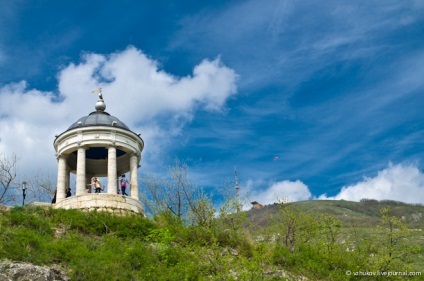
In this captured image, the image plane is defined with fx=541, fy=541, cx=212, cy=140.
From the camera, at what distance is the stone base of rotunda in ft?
87.5

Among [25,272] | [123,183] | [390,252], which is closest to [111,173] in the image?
[123,183]

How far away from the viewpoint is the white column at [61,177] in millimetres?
28873

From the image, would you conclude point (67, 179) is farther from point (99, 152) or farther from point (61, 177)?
point (99, 152)

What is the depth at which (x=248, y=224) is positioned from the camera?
88.6 feet

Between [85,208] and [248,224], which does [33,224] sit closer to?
[85,208]

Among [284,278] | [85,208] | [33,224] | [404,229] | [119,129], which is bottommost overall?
[284,278]

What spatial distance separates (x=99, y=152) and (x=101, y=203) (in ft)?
19.9

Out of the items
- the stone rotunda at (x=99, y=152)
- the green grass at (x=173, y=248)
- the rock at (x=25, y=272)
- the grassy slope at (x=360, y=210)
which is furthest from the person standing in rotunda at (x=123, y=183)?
the grassy slope at (x=360, y=210)

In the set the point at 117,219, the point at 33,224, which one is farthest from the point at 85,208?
the point at 33,224

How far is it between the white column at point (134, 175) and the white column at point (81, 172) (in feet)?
8.61

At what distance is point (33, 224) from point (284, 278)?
412 inches

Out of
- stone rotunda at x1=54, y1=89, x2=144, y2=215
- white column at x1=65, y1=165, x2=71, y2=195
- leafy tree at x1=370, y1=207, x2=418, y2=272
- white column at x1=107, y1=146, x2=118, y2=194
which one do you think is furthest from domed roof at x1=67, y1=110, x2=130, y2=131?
leafy tree at x1=370, y1=207, x2=418, y2=272

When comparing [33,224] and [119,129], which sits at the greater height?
[119,129]

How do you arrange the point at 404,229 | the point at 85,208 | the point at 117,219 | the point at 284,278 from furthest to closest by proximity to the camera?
the point at 85,208, the point at 117,219, the point at 404,229, the point at 284,278
